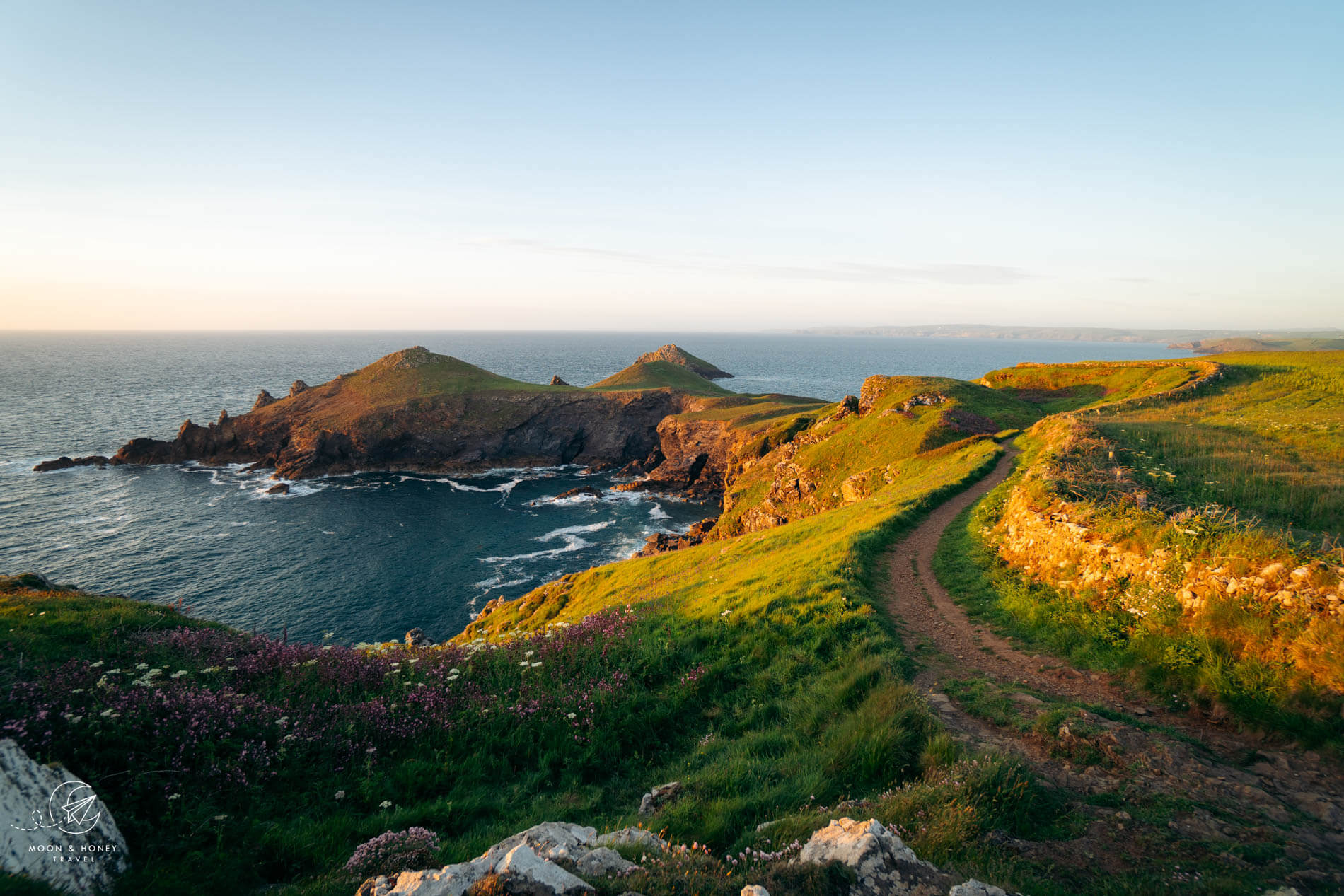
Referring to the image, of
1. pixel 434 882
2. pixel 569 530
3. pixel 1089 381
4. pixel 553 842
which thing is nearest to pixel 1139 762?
pixel 553 842

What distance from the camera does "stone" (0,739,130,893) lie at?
16.7 ft

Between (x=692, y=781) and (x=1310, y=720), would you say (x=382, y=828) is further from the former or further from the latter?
(x=1310, y=720)

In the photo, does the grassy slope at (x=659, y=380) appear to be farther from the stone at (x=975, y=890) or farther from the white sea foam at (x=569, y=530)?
the stone at (x=975, y=890)

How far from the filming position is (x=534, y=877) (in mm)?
4684

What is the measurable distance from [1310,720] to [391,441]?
310 feet

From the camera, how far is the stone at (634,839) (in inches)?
227

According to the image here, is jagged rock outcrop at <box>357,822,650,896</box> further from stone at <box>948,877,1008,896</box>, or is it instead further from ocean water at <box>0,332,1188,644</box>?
ocean water at <box>0,332,1188,644</box>

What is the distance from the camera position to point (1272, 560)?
32.9ft

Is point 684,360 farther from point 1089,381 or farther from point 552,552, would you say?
point 552,552

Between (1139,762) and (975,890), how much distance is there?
4641mm

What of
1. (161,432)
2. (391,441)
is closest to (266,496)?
(391,441)

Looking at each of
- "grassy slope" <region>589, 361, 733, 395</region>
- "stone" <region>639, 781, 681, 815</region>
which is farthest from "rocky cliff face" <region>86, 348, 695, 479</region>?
"stone" <region>639, 781, 681, 815</region>

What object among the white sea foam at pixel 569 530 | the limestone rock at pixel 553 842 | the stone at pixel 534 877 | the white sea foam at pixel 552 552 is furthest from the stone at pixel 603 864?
the white sea foam at pixel 569 530

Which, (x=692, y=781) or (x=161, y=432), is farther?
(x=161, y=432)
